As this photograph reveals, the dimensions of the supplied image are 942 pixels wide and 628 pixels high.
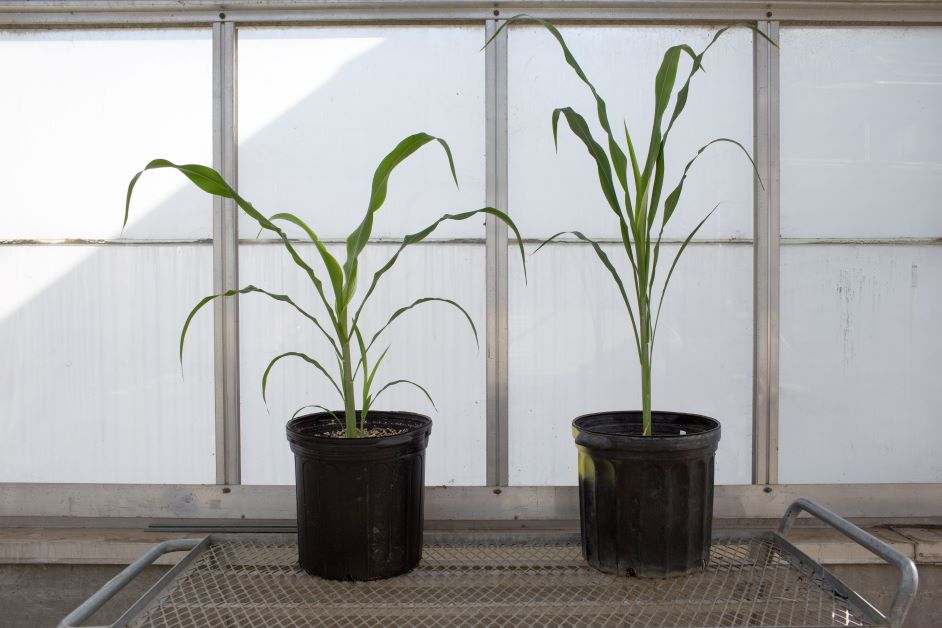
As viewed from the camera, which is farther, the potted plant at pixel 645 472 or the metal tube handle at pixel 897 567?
the potted plant at pixel 645 472

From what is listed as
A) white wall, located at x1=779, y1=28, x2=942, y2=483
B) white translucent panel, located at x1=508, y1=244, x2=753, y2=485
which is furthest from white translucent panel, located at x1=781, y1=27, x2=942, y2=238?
white translucent panel, located at x1=508, y1=244, x2=753, y2=485

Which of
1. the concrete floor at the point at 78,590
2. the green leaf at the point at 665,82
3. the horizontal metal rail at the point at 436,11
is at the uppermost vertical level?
the horizontal metal rail at the point at 436,11

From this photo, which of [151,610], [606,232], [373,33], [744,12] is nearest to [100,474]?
[151,610]

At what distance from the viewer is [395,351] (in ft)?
5.31

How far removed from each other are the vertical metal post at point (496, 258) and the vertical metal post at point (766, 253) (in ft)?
1.95

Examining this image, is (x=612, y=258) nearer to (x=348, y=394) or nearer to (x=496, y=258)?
(x=496, y=258)

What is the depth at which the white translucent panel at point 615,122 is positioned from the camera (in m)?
1.60

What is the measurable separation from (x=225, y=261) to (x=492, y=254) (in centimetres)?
63

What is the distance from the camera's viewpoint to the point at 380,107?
160 cm

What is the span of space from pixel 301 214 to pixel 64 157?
1.88 ft

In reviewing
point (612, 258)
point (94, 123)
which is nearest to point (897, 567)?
point (612, 258)

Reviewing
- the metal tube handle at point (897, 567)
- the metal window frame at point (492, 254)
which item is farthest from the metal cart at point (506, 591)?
the metal window frame at point (492, 254)

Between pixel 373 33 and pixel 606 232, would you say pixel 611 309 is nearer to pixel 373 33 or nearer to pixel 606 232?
pixel 606 232

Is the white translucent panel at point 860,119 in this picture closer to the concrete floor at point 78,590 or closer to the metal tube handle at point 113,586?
the concrete floor at point 78,590
